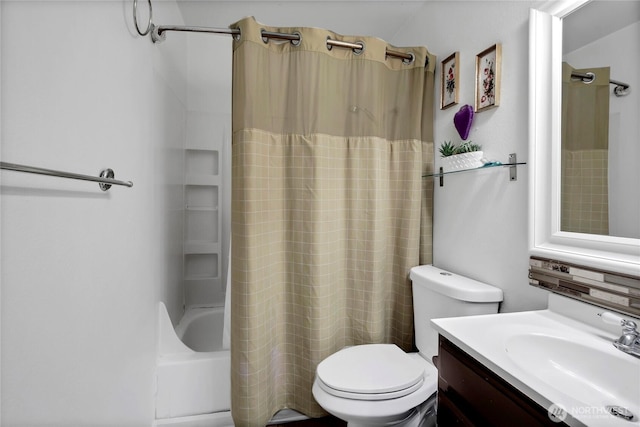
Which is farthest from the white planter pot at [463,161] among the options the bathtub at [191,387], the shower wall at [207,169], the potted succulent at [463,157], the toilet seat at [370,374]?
the shower wall at [207,169]

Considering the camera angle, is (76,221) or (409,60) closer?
(76,221)

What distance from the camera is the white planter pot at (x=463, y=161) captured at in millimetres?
1329

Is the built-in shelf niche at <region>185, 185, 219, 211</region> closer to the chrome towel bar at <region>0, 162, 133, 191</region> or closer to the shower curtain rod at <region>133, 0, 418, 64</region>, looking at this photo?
the shower curtain rod at <region>133, 0, 418, 64</region>

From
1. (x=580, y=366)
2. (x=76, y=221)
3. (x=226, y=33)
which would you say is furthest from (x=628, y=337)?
(x=226, y=33)

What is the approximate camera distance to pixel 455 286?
129cm

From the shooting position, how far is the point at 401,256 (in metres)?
1.73

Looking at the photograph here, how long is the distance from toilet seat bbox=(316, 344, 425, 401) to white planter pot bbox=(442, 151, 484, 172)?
0.89 m

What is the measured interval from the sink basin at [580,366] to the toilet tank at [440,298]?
37 cm

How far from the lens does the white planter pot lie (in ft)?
4.36

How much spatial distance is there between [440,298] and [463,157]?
657 millimetres

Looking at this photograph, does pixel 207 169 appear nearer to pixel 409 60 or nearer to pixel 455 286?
pixel 409 60

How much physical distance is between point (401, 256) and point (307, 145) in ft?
2.68

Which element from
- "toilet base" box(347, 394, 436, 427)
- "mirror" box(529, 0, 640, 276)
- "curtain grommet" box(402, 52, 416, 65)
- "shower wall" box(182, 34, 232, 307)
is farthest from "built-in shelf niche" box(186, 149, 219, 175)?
"mirror" box(529, 0, 640, 276)

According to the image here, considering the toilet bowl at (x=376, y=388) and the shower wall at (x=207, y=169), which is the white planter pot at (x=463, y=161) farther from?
the shower wall at (x=207, y=169)
